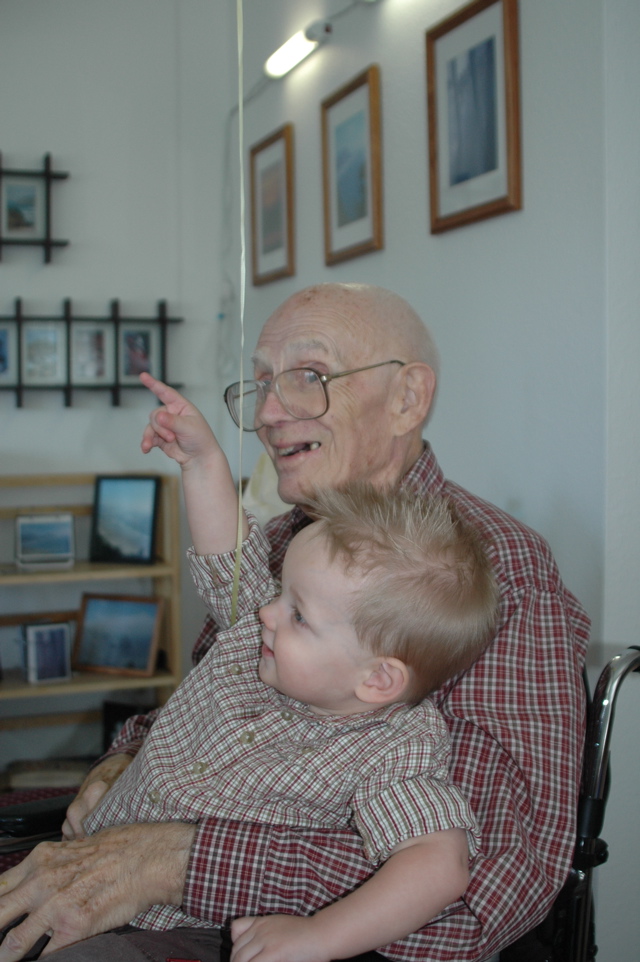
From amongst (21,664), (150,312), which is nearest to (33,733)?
(21,664)

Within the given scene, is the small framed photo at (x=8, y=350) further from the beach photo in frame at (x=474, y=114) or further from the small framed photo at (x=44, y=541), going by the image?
the beach photo in frame at (x=474, y=114)

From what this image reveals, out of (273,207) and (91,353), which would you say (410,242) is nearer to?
(273,207)

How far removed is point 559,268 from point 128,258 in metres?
2.32

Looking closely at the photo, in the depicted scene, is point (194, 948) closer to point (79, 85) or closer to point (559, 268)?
point (559, 268)

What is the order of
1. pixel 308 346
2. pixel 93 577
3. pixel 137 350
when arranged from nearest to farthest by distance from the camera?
Result: 1. pixel 308 346
2. pixel 93 577
3. pixel 137 350

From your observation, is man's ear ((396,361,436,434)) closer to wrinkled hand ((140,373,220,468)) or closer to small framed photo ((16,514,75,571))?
wrinkled hand ((140,373,220,468))

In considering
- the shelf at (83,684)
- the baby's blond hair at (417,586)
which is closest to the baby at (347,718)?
the baby's blond hair at (417,586)

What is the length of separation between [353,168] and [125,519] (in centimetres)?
160

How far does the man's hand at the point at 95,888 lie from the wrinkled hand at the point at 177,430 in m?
0.50

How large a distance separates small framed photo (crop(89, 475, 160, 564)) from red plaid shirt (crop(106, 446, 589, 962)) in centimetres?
232

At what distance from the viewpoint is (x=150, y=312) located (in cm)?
373

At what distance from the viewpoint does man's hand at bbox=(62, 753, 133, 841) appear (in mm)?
Result: 1340

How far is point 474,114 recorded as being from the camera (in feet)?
6.77

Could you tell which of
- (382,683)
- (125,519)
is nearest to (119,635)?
(125,519)
